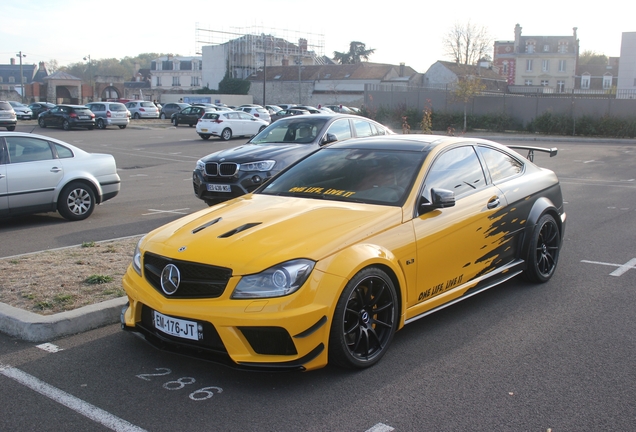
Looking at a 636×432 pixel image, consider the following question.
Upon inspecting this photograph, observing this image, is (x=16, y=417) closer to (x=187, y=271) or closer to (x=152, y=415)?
(x=152, y=415)

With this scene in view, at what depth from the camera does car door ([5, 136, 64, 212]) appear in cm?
958

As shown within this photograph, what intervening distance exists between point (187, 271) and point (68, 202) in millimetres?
6773

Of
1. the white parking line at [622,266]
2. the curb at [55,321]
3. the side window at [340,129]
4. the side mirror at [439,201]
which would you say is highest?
the side window at [340,129]

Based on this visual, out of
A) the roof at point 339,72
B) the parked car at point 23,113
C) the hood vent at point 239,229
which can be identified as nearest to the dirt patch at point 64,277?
the hood vent at point 239,229

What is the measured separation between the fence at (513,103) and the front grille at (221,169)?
29949 mm

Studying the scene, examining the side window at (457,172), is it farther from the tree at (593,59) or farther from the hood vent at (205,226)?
the tree at (593,59)

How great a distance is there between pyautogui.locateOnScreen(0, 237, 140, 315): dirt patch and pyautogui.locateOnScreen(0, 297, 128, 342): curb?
0.18 m

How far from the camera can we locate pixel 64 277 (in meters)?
6.28

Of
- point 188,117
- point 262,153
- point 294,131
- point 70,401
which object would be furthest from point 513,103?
point 70,401

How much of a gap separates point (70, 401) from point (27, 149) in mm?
7036

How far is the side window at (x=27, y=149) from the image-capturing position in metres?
9.70

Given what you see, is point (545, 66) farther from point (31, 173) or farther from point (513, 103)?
point (31, 173)

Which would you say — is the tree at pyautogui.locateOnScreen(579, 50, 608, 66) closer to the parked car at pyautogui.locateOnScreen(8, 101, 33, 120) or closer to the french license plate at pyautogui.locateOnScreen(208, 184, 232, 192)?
the parked car at pyautogui.locateOnScreen(8, 101, 33, 120)

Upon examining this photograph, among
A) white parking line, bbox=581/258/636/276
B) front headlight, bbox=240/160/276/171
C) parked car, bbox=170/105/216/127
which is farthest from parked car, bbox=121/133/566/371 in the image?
parked car, bbox=170/105/216/127
